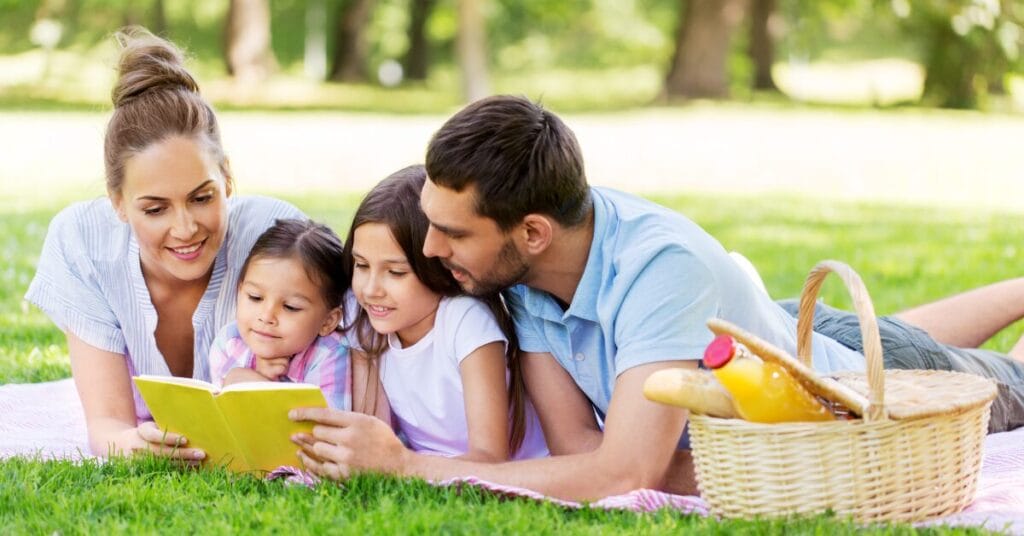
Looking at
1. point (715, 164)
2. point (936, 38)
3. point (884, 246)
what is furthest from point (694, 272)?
point (936, 38)

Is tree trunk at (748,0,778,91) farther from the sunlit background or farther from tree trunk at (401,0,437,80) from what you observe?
tree trunk at (401,0,437,80)

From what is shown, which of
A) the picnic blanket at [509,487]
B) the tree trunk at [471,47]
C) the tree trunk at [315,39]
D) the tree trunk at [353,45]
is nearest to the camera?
the picnic blanket at [509,487]

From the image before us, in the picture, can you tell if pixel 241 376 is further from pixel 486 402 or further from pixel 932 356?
pixel 932 356

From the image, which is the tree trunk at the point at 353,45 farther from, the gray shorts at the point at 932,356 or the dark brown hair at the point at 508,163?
the dark brown hair at the point at 508,163

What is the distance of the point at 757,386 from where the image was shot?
3.08 meters

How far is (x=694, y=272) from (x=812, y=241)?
6.12 meters

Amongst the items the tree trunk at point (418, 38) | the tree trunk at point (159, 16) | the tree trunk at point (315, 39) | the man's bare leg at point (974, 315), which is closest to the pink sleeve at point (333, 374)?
the man's bare leg at point (974, 315)

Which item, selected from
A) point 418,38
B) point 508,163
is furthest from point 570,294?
point 418,38

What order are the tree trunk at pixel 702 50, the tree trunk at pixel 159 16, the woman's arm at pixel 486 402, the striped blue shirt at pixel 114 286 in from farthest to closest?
1. the tree trunk at pixel 159 16
2. the tree trunk at pixel 702 50
3. the striped blue shirt at pixel 114 286
4. the woman's arm at pixel 486 402

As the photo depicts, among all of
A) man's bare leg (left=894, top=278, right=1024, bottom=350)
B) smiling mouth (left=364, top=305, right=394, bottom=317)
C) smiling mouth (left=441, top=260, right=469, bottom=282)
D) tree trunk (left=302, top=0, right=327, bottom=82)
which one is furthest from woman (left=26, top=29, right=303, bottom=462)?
tree trunk (left=302, top=0, right=327, bottom=82)

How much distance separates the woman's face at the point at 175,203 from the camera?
12.9 ft

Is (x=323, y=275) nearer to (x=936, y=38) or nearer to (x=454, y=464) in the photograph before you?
(x=454, y=464)

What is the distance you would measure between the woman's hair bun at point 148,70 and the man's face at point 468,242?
A: 3.73ft

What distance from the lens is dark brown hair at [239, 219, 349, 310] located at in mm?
4043
